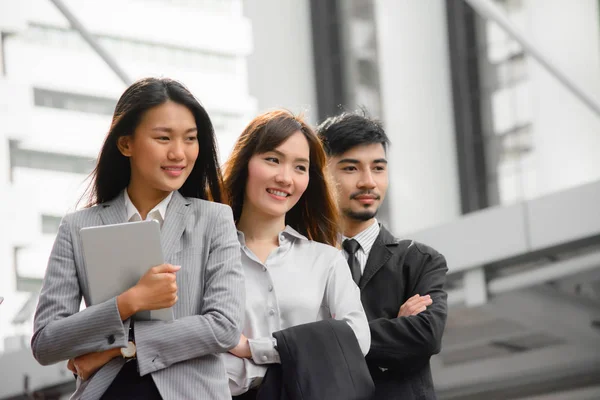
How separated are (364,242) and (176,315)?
0.83 metres

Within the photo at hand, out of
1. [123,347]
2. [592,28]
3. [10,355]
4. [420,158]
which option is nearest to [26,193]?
[10,355]

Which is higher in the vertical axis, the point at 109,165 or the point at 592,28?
the point at 592,28

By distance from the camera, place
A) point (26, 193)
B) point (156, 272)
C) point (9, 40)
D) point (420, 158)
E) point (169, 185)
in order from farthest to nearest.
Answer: point (420, 158), point (9, 40), point (26, 193), point (169, 185), point (156, 272)

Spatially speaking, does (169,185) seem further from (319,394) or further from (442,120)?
(442,120)

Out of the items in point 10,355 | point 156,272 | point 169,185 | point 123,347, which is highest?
point 169,185

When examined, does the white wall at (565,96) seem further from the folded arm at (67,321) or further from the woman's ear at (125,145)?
the folded arm at (67,321)

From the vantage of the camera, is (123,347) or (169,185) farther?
(169,185)

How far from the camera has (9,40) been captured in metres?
10.2

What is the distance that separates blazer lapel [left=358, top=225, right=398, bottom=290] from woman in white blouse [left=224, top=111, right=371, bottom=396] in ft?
0.57

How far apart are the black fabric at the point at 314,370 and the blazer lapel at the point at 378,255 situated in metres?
0.46

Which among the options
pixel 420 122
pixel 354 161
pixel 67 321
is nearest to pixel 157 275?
pixel 67 321

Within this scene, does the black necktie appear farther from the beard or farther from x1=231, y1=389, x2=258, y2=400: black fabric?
x1=231, y1=389, x2=258, y2=400: black fabric

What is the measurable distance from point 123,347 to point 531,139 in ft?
32.7

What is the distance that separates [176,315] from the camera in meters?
2.12
